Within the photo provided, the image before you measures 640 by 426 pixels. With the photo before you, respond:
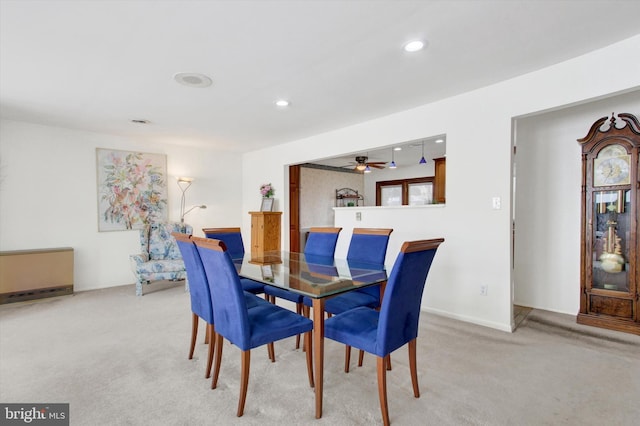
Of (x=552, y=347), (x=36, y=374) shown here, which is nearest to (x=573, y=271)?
(x=552, y=347)

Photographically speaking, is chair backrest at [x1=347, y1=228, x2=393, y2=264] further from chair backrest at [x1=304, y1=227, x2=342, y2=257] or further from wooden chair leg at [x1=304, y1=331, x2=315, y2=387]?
wooden chair leg at [x1=304, y1=331, x2=315, y2=387]

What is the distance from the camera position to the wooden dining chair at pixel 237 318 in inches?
69.6

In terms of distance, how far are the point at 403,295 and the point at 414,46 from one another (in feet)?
5.93

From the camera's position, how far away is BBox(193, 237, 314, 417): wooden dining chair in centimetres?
177

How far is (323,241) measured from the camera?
10.8ft

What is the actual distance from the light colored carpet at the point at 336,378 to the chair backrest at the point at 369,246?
0.78 metres

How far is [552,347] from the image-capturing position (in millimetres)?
2598

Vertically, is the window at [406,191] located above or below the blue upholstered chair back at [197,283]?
above

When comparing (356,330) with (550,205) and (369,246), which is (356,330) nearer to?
(369,246)

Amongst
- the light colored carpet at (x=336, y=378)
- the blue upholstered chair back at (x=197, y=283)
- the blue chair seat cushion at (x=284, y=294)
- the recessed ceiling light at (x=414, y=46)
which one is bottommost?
the light colored carpet at (x=336, y=378)

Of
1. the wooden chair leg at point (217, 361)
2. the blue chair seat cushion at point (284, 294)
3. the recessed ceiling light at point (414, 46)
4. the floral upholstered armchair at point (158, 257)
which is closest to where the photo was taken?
the wooden chair leg at point (217, 361)

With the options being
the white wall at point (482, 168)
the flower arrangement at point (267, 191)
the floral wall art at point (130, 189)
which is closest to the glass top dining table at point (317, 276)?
the white wall at point (482, 168)

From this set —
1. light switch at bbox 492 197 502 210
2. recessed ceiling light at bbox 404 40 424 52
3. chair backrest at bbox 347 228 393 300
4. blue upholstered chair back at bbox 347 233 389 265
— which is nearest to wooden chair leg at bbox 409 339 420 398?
chair backrest at bbox 347 228 393 300
